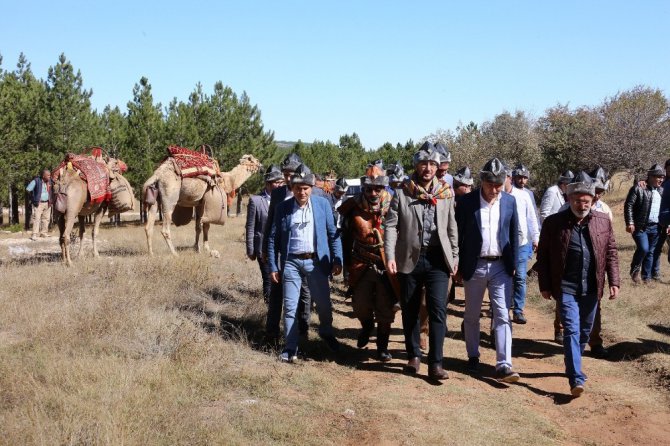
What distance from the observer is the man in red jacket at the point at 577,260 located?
19.9ft

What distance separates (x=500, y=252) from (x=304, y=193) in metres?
2.11

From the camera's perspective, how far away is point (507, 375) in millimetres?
6359

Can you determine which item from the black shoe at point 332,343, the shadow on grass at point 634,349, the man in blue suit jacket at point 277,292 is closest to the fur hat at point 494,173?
the man in blue suit jacket at point 277,292

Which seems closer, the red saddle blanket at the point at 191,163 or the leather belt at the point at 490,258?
the leather belt at the point at 490,258

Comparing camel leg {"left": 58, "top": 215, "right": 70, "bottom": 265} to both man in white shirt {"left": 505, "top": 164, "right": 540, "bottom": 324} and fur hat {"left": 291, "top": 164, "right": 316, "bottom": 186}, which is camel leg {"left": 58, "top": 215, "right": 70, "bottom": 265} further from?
man in white shirt {"left": 505, "top": 164, "right": 540, "bottom": 324}

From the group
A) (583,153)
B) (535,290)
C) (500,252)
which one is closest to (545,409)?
(500,252)

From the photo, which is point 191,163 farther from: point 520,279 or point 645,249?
point 645,249

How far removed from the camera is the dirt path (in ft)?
17.5

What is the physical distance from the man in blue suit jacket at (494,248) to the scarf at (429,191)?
0.32m

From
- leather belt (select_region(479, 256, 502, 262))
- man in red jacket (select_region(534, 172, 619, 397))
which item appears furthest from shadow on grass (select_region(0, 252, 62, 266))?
man in red jacket (select_region(534, 172, 619, 397))

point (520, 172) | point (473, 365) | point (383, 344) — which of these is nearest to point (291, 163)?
point (383, 344)

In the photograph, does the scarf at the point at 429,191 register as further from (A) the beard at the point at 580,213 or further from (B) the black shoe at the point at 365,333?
(B) the black shoe at the point at 365,333

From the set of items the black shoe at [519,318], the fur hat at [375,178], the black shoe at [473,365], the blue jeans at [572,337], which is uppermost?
the fur hat at [375,178]

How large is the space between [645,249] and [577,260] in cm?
607
